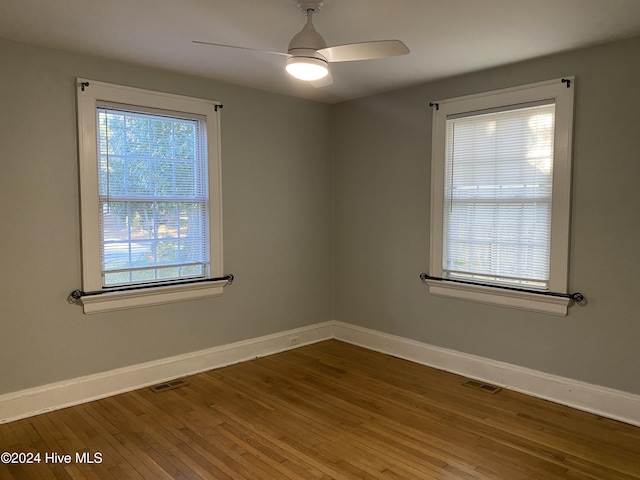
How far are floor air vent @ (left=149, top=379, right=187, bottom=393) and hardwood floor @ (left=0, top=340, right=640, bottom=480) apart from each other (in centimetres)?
7

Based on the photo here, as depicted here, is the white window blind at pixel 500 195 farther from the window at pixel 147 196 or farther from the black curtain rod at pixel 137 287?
the window at pixel 147 196

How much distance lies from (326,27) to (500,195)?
6.21 feet

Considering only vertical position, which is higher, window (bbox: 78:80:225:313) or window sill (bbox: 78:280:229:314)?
window (bbox: 78:80:225:313)

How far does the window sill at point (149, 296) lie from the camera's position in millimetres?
3465

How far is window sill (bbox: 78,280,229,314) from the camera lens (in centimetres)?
346

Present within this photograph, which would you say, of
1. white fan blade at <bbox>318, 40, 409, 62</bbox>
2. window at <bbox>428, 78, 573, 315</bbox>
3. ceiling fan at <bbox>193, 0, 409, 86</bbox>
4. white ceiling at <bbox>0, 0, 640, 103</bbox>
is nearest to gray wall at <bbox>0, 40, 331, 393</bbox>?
white ceiling at <bbox>0, 0, 640, 103</bbox>

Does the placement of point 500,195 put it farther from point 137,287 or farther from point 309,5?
point 137,287

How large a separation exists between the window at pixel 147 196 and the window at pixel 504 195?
6.51ft

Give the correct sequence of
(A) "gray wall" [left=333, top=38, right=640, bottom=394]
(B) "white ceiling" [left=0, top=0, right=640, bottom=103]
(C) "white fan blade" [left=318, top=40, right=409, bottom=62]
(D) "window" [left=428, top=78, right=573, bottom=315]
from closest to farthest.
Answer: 1. (C) "white fan blade" [left=318, top=40, right=409, bottom=62]
2. (B) "white ceiling" [left=0, top=0, right=640, bottom=103]
3. (A) "gray wall" [left=333, top=38, right=640, bottom=394]
4. (D) "window" [left=428, top=78, right=573, bottom=315]

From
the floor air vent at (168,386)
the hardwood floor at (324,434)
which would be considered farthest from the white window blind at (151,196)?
the hardwood floor at (324,434)

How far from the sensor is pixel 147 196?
12.1 ft

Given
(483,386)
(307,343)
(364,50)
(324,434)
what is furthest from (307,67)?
(307,343)

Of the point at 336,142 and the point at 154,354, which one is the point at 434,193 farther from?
the point at 154,354

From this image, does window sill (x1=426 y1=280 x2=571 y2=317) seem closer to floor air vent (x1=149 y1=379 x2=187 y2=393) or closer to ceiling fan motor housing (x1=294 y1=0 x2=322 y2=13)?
floor air vent (x1=149 y1=379 x2=187 y2=393)
